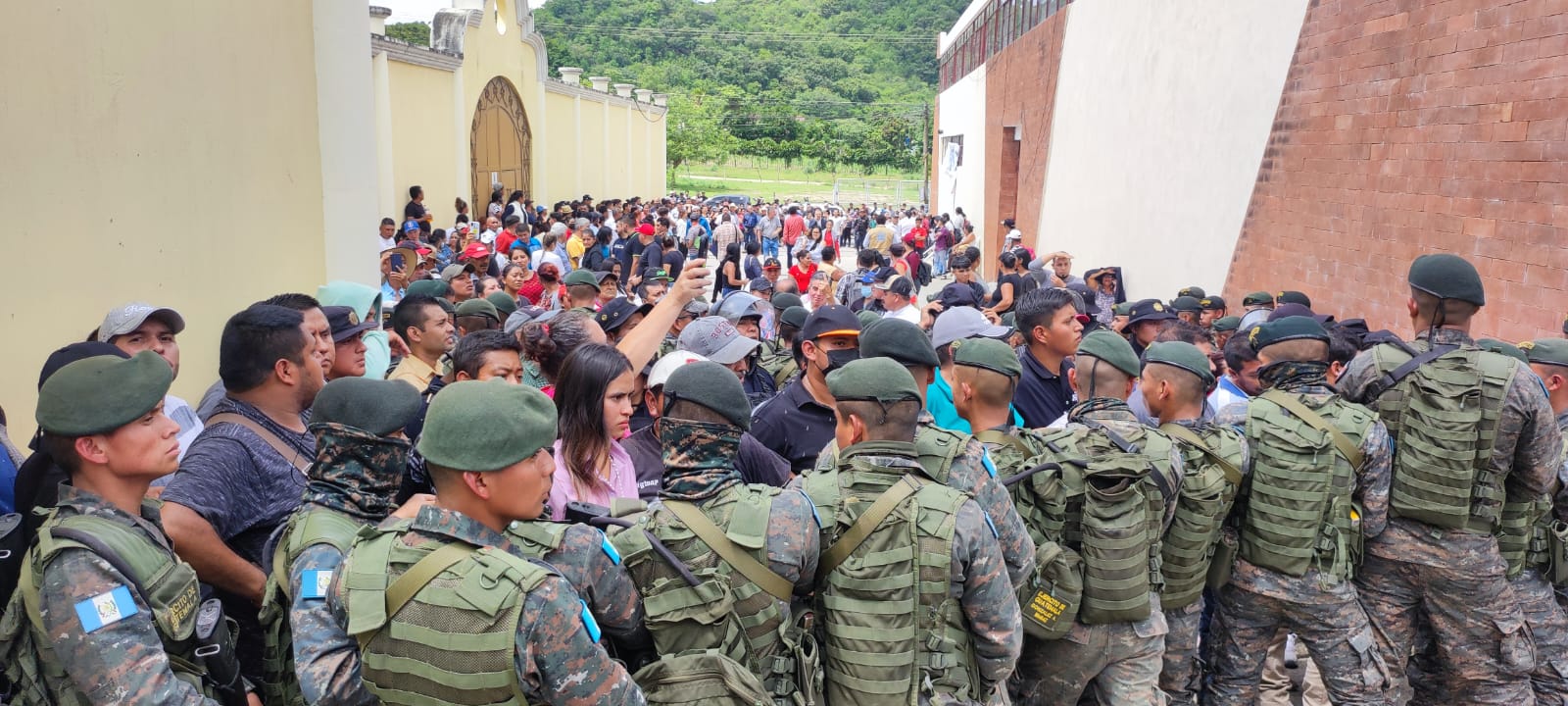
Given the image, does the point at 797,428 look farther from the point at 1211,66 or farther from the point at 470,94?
the point at 470,94

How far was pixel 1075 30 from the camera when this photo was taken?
16672 mm

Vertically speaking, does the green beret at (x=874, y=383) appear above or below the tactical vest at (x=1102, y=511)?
above

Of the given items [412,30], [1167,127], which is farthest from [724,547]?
[412,30]

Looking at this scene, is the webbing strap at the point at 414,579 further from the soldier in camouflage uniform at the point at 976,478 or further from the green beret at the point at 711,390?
the soldier in camouflage uniform at the point at 976,478

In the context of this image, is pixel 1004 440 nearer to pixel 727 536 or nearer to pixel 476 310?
pixel 727 536

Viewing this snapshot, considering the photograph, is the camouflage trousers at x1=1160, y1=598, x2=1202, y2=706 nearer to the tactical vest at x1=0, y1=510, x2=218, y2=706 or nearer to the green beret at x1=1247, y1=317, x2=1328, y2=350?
the green beret at x1=1247, y1=317, x2=1328, y2=350

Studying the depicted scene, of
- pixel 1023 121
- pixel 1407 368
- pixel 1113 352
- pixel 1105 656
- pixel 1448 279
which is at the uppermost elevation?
pixel 1023 121

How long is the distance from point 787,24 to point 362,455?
7947 centimetres

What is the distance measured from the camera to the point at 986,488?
123 inches

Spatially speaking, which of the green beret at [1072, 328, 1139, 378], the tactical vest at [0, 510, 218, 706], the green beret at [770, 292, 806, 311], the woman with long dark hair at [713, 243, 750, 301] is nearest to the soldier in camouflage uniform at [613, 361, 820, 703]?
the tactical vest at [0, 510, 218, 706]

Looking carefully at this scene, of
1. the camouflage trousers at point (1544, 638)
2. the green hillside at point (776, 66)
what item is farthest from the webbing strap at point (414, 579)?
the green hillside at point (776, 66)

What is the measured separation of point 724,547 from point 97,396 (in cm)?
152

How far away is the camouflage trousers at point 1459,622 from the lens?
4.21 metres

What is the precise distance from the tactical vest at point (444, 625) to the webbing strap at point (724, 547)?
562mm
